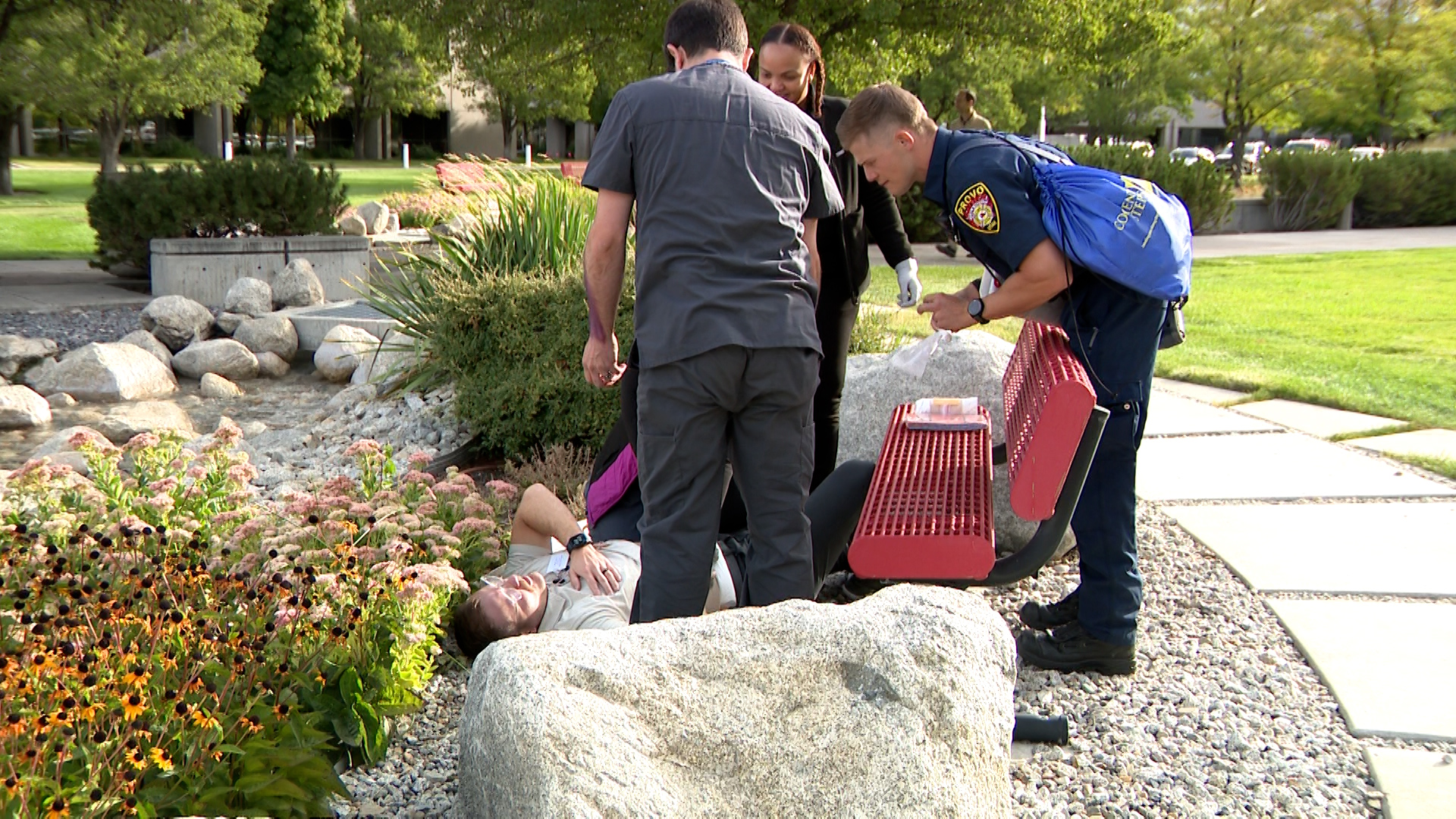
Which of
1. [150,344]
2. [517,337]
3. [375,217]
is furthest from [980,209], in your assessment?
[375,217]

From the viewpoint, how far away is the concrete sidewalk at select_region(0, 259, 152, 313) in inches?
456

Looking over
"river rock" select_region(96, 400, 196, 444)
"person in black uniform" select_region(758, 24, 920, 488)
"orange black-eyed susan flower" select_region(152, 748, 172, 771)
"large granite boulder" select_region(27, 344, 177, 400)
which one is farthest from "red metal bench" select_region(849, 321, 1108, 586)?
"large granite boulder" select_region(27, 344, 177, 400)

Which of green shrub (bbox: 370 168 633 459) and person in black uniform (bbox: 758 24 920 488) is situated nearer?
person in black uniform (bbox: 758 24 920 488)

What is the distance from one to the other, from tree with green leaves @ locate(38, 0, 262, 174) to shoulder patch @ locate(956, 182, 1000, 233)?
13.1 metres

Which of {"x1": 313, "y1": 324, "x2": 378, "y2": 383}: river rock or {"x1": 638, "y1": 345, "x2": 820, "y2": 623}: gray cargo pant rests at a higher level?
{"x1": 638, "y1": 345, "x2": 820, "y2": 623}: gray cargo pant

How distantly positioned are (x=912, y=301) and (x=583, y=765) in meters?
3.03

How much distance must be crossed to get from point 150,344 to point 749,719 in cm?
830

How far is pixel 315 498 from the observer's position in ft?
12.0

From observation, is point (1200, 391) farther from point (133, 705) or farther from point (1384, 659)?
point (133, 705)

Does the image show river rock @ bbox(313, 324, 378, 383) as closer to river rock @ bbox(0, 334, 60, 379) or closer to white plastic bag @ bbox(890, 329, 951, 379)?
river rock @ bbox(0, 334, 60, 379)

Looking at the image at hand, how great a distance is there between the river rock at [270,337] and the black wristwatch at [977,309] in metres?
7.26

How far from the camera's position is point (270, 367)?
30.7ft

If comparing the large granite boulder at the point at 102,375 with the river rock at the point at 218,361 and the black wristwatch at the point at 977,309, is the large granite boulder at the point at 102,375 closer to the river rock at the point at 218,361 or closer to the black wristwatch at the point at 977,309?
the river rock at the point at 218,361

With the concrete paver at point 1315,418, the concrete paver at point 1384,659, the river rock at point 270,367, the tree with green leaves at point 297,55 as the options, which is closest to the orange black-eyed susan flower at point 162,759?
the concrete paver at point 1384,659
